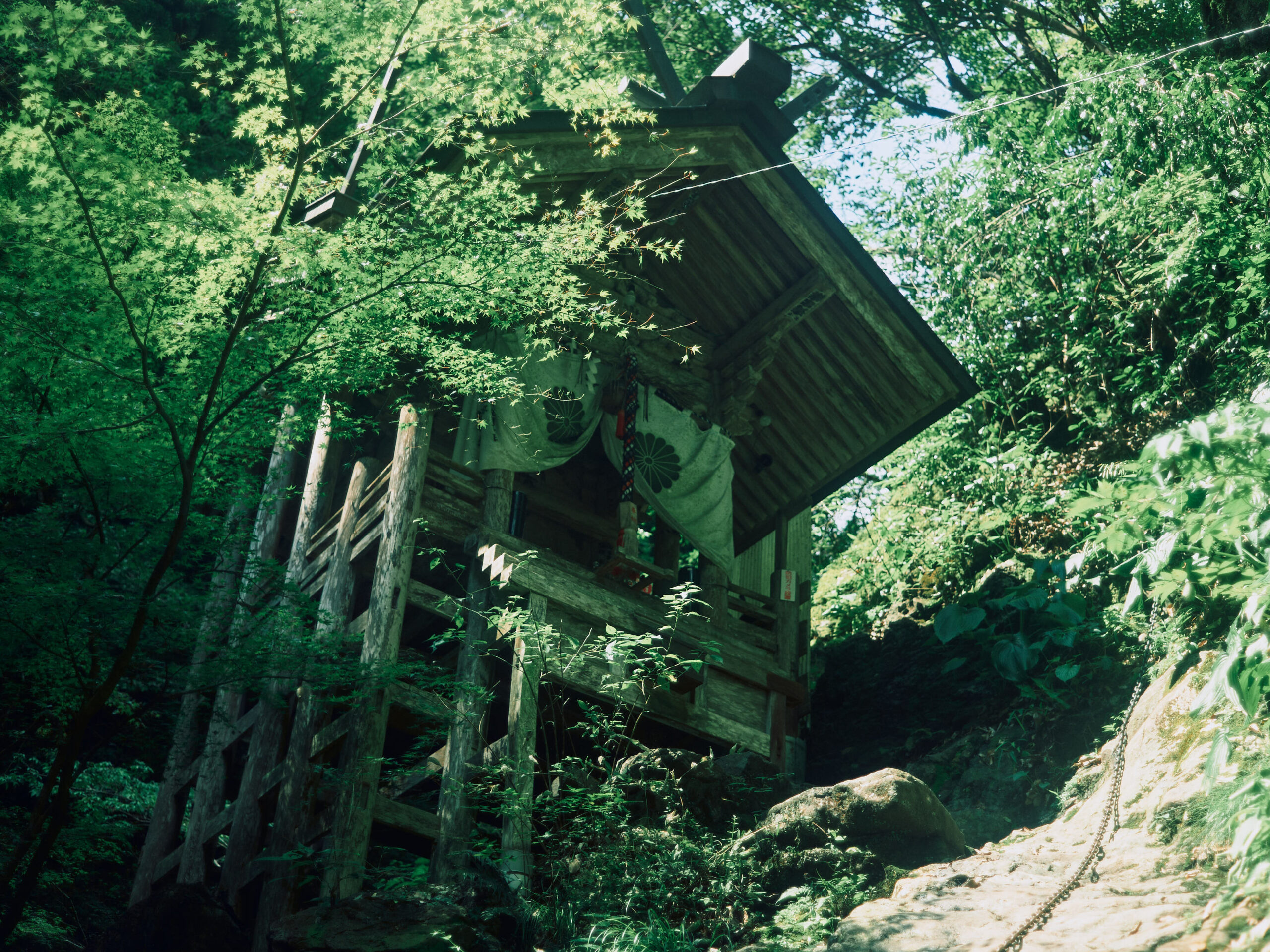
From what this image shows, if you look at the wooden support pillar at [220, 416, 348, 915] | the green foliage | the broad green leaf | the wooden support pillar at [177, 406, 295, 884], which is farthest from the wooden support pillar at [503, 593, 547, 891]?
the broad green leaf

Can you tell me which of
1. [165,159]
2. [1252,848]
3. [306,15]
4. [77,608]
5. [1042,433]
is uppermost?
[1042,433]

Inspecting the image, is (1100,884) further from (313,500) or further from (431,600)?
(313,500)

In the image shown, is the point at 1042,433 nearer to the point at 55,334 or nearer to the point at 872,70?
the point at 872,70

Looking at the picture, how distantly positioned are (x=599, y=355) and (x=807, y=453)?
9.73 feet

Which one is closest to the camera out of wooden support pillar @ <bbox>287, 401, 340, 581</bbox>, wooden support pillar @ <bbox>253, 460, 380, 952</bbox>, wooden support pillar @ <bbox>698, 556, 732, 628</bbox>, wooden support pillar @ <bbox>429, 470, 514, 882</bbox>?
wooden support pillar @ <bbox>429, 470, 514, 882</bbox>

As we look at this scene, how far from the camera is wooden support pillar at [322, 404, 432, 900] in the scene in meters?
7.34

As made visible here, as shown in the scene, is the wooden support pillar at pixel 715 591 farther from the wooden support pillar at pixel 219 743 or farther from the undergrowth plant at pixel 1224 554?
the undergrowth plant at pixel 1224 554

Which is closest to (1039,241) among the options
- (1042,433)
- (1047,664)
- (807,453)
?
(1042,433)

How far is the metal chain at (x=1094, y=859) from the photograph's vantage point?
499 cm

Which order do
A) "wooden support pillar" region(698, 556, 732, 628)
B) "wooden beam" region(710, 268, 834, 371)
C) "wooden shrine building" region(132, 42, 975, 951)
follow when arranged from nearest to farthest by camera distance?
"wooden shrine building" region(132, 42, 975, 951) → "wooden support pillar" region(698, 556, 732, 628) → "wooden beam" region(710, 268, 834, 371)

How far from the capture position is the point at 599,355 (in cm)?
1059

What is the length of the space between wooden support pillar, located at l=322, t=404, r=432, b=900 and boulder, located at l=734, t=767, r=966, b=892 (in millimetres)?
2663

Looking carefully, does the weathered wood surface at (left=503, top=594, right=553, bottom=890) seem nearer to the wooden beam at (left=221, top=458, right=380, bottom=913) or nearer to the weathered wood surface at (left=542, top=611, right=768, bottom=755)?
the weathered wood surface at (left=542, top=611, right=768, bottom=755)

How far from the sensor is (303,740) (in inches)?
339
